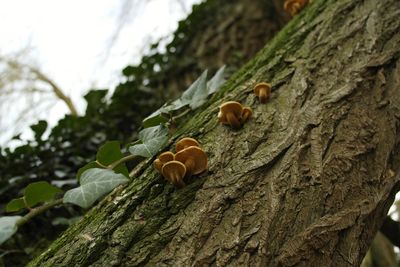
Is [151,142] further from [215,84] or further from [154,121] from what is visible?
[215,84]

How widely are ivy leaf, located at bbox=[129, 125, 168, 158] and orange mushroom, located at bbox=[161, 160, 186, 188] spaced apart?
0.18m

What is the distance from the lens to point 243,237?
3.36 ft

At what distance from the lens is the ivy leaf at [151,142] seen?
133cm

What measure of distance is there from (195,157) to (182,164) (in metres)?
0.06

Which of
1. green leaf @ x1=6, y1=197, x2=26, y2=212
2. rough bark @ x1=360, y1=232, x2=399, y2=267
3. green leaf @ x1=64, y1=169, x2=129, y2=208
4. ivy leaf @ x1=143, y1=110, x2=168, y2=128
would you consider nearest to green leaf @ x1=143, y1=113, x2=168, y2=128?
ivy leaf @ x1=143, y1=110, x2=168, y2=128

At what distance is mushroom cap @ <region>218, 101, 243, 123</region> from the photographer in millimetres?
1373

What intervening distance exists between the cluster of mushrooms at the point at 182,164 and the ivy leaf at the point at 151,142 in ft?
0.43

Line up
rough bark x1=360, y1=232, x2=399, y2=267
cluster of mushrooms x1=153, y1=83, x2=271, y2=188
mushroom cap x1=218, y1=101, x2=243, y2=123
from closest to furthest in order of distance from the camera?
cluster of mushrooms x1=153, y1=83, x2=271, y2=188
mushroom cap x1=218, y1=101, x2=243, y2=123
rough bark x1=360, y1=232, x2=399, y2=267

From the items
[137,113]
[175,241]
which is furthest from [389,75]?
[137,113]

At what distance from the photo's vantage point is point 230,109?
1.38 metres

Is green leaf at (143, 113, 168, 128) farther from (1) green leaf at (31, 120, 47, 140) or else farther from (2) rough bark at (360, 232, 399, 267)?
(2) rough bark at (360, 232, 399, 267)

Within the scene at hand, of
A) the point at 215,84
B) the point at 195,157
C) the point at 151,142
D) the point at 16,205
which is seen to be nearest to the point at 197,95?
the point at 215,84

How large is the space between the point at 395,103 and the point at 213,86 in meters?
0.76

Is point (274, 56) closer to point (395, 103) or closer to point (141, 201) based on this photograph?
point (395, 103)
